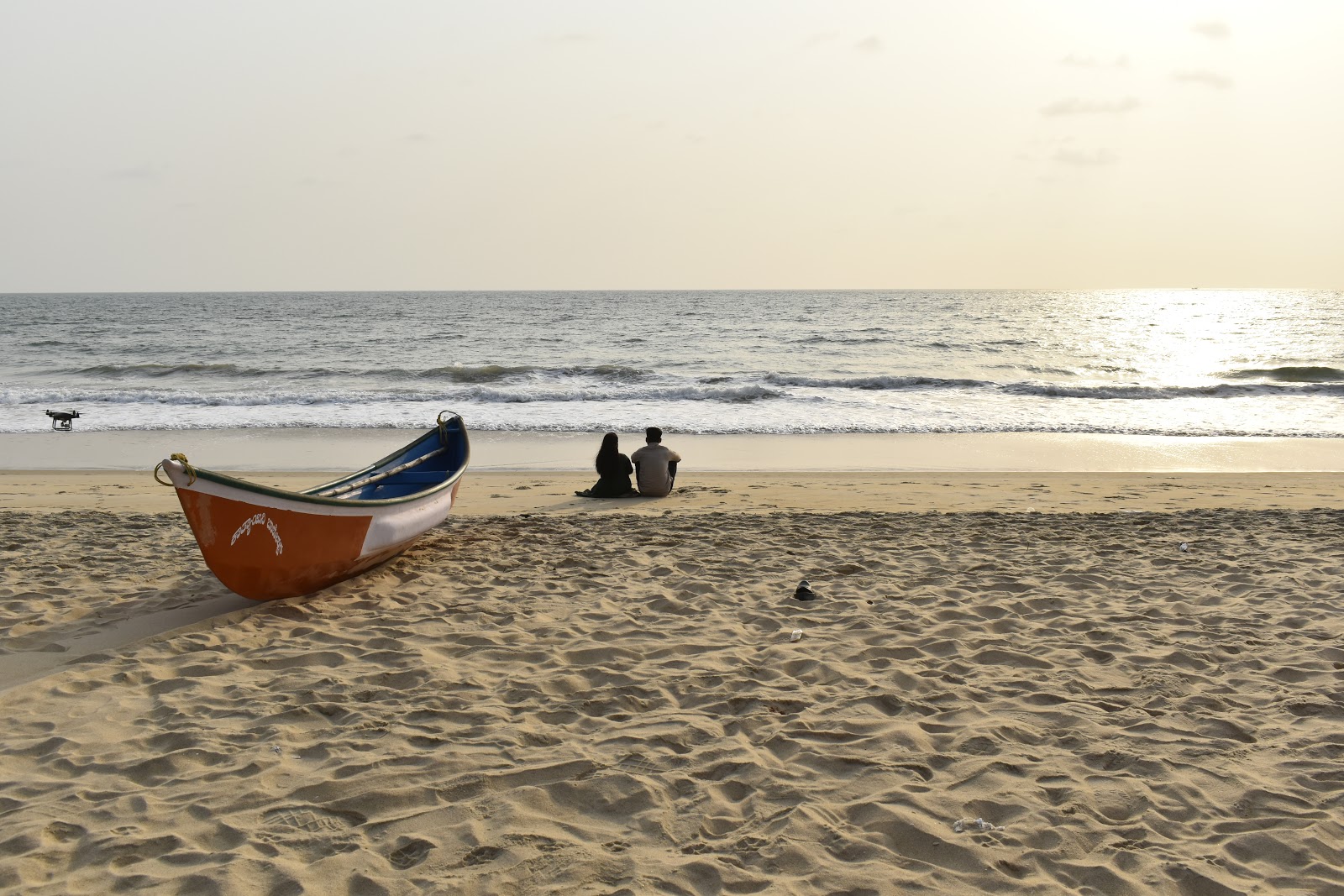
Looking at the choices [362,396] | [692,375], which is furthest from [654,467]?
[692,375]

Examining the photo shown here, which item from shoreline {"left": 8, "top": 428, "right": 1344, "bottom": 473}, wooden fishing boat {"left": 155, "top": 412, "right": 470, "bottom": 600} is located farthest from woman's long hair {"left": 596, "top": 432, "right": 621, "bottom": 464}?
wooden fishing boat {"left": 155, "top": 412, "right": 470, "bottom": 600}

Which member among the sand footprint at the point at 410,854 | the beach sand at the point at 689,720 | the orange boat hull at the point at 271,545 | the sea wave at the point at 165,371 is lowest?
the sand footprint at the point at 410,854

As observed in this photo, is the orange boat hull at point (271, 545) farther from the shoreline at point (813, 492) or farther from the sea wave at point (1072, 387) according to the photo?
the sea wave at point (1072, 387)

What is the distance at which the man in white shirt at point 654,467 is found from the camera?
10.8 m

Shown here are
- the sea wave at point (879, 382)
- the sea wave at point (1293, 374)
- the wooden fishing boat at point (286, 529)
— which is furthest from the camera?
the sea wave at point (1293, 374)

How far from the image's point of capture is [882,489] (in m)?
11.7

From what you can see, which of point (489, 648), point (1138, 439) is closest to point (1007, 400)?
point (1138, 439)

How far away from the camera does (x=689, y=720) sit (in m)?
4.49

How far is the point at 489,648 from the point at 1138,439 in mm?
15144

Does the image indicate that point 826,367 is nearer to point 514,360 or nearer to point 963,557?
point 514,360

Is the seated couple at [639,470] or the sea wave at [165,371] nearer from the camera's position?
the seated couple at [639,470]

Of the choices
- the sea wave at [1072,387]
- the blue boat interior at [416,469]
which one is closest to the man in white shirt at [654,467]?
the blue boat interior at [416,469]

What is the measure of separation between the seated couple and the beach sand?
2615 millimetres

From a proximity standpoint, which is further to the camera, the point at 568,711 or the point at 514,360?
the point at 514,360
